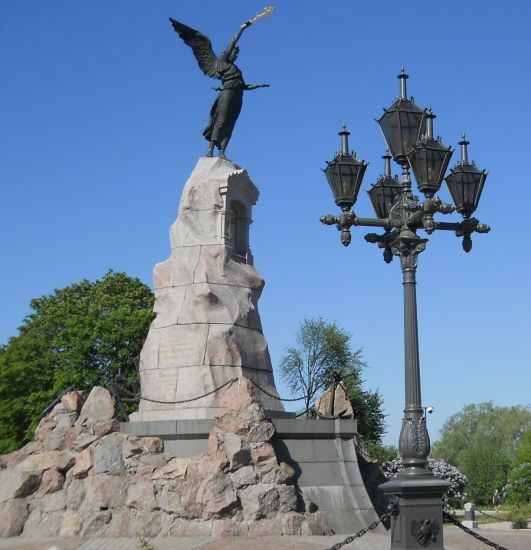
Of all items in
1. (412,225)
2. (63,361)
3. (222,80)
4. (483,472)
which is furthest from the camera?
(483,472)

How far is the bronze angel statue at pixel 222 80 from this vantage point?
23531 mm

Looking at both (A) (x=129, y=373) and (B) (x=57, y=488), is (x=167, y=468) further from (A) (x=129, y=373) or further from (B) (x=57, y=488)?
(A) (x=129, y=373)

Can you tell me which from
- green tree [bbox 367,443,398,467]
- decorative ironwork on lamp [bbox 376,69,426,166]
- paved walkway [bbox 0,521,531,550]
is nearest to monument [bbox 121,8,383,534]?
paved walkway [bbox 0,521,531,550]

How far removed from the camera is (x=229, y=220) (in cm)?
2231

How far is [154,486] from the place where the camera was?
17609 millimetres

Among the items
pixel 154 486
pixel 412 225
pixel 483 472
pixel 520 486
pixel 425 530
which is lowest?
pixel 425 530

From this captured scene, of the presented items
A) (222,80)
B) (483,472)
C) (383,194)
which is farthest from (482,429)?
(383,194)

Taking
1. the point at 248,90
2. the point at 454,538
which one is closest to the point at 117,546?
the point at 454,538

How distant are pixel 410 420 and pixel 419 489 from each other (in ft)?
2.75

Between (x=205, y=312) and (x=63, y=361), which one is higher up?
(x=63, y=361)

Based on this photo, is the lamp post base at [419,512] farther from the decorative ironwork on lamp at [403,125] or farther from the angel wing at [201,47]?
the angel wing at [201,47]

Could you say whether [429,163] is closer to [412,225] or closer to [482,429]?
[412,225]

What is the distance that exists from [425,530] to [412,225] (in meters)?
3.94

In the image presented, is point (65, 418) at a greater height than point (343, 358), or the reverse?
point (343, 358)
